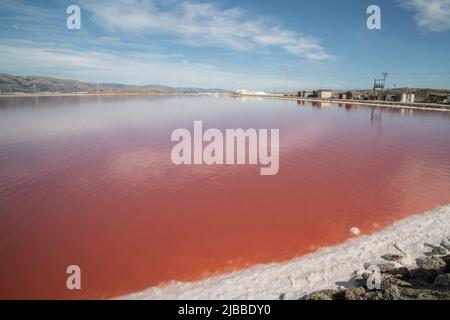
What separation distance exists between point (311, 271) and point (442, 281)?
215 centimetres

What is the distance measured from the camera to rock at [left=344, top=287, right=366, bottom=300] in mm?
4430

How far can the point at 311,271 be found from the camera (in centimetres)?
543

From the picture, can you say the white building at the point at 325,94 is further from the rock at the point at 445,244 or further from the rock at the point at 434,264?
the rock at the point at 434,264

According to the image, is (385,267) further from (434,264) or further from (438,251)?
(438,251)

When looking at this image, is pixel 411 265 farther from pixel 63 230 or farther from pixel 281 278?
pixel 63 230

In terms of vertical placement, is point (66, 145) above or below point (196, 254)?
above

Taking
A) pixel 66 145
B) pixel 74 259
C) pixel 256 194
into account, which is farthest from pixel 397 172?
pixel 66 145

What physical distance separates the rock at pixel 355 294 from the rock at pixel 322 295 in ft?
0.71

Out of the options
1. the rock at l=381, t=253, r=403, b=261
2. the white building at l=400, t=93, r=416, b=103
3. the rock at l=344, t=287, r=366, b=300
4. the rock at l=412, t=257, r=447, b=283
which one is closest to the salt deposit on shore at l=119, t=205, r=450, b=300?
the rock at l=381, t=253, r=403, b=261

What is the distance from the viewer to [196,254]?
20.3 ft

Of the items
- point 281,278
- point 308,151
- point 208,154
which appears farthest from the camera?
point 308,151

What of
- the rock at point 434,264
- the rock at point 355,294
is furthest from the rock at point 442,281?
the rock at point 355,294

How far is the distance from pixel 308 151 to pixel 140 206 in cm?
1100
